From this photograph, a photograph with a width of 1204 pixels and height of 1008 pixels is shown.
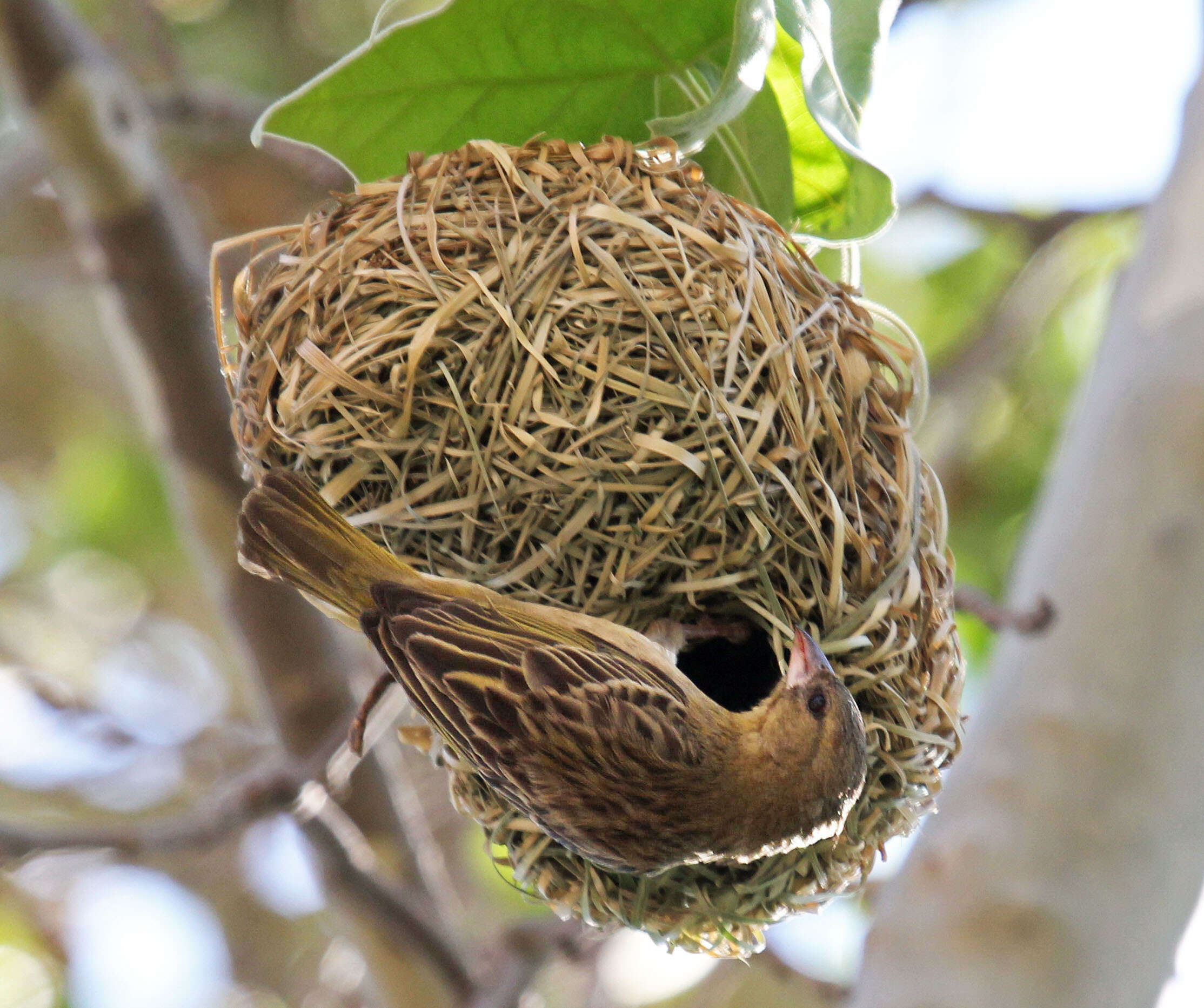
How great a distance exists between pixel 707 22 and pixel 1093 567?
1.50 meters

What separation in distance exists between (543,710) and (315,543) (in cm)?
31

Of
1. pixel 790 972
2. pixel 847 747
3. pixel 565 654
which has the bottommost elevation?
pixel 790 972

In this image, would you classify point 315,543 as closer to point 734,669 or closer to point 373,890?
point 734,669

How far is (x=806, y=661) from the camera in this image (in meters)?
1.37

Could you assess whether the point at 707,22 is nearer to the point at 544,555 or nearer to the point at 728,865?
the point at 544,555

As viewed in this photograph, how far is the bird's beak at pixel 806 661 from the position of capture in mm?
1362

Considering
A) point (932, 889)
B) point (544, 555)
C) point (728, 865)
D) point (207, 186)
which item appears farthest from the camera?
point (207, 186)

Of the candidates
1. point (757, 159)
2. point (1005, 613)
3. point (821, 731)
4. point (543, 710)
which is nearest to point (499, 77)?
point (757, 159)

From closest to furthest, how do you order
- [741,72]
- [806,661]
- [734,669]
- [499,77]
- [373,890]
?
[741,72] → [806,661] → [499,77] → [734,669] → [373,890]

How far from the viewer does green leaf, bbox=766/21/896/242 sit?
1.29 m

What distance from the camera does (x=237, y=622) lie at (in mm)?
2678

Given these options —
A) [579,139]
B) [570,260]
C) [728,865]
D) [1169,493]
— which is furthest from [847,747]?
[1169,493]

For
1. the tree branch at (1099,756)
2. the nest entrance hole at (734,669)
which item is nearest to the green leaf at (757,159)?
the nest entrance hole at (734,669)

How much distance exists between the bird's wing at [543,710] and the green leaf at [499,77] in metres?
0.57
